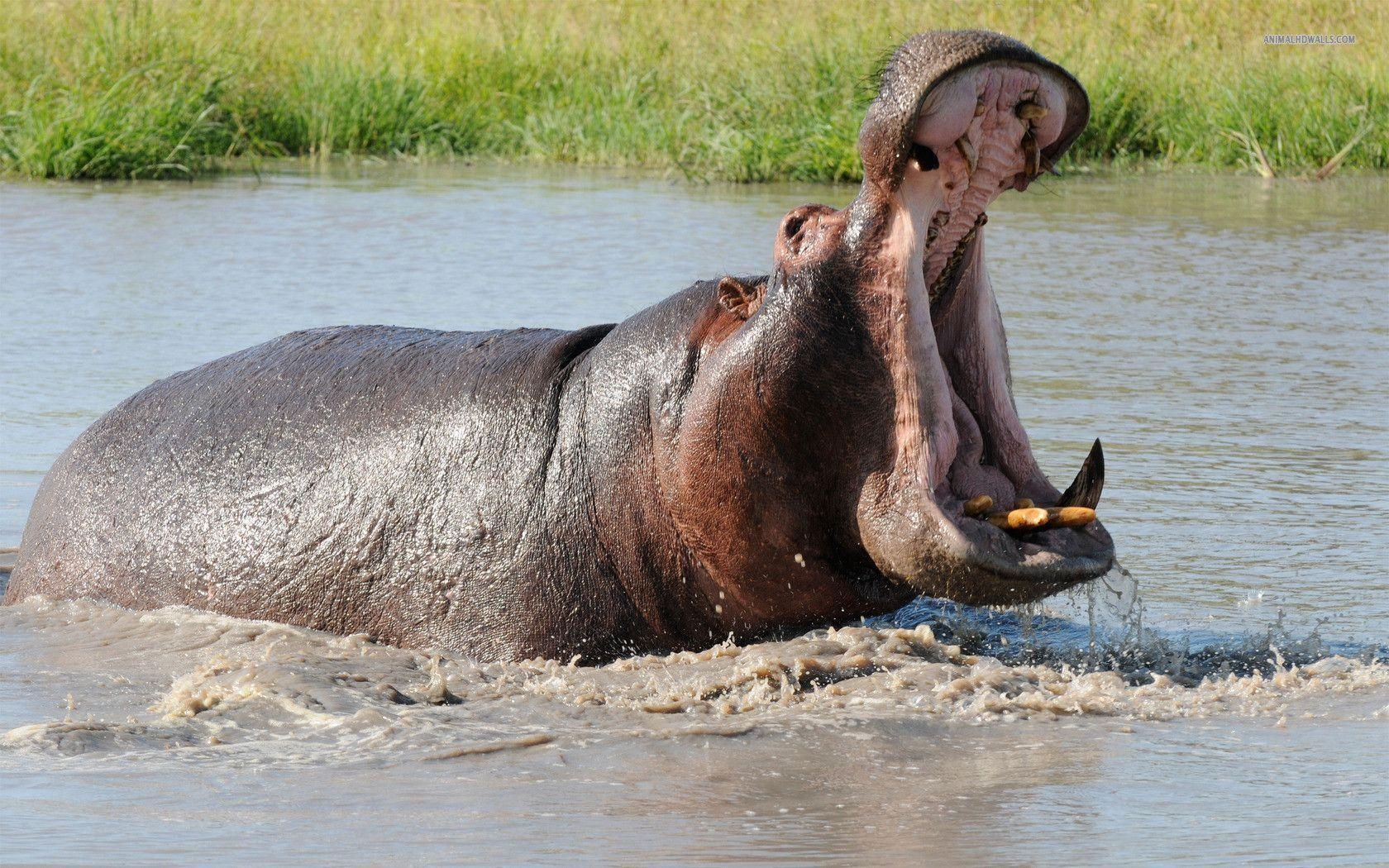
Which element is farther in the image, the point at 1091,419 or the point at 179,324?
the point at 179,324

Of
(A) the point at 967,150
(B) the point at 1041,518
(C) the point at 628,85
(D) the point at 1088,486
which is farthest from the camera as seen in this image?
(C) the point at 628,85

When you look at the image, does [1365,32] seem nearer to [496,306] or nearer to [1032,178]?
[496,306]

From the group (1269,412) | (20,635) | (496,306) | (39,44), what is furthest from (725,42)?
(20,635)

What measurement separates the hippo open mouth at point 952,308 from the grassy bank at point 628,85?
10726mm

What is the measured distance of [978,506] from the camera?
3.44 metres

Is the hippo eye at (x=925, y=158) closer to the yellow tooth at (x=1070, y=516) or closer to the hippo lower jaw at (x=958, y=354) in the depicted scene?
the hippo lower jaw at (x=958, y=354)

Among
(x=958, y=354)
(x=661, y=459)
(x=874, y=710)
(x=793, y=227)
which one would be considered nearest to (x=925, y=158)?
(x=793, y=227)

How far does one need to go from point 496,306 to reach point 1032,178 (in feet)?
19.4

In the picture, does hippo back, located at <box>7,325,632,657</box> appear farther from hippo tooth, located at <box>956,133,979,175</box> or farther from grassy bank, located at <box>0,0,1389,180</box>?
grassy bank, located at <box>0,0,1389,180</box>

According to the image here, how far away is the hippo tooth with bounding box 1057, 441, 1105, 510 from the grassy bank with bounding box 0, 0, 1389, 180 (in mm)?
10775

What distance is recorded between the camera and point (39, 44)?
51.1 feet

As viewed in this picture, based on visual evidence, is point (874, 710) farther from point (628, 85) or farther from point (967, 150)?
point (628, 85)

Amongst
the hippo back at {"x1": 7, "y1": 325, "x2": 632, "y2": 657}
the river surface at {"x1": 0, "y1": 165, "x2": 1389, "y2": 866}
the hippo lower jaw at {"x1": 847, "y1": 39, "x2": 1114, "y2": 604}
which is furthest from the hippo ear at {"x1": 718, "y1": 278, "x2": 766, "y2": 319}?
the river surface at {"x1": 0, "y1": 165, "x2": 1389, "y2": 866}

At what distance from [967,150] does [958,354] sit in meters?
0.49
